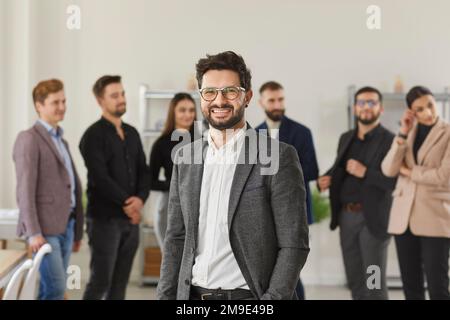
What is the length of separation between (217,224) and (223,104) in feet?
0.98

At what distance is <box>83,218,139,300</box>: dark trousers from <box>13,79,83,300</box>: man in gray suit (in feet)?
0.51

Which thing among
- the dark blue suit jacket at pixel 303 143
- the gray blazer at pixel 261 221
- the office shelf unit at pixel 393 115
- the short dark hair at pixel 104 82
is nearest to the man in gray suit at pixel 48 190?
the short dark hair at pixel 104 82

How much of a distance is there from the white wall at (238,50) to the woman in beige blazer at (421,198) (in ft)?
4.76

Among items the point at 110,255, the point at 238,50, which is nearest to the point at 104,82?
the point at 110,255

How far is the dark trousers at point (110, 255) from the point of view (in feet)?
12.5

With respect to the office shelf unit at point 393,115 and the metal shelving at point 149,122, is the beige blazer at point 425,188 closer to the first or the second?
the office shelf unit at point 393,115

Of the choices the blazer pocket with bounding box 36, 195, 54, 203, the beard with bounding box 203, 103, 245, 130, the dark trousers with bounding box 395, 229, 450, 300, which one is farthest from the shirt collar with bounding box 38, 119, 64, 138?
the beard with bounding box 203, 103, 245, 130

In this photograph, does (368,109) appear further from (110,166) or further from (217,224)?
(217,224)

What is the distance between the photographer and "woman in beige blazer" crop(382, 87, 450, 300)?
3.72m

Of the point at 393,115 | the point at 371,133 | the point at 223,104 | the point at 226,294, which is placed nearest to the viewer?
the point at 223,104

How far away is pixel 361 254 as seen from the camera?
4.07m

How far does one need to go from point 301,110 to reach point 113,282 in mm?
2309
